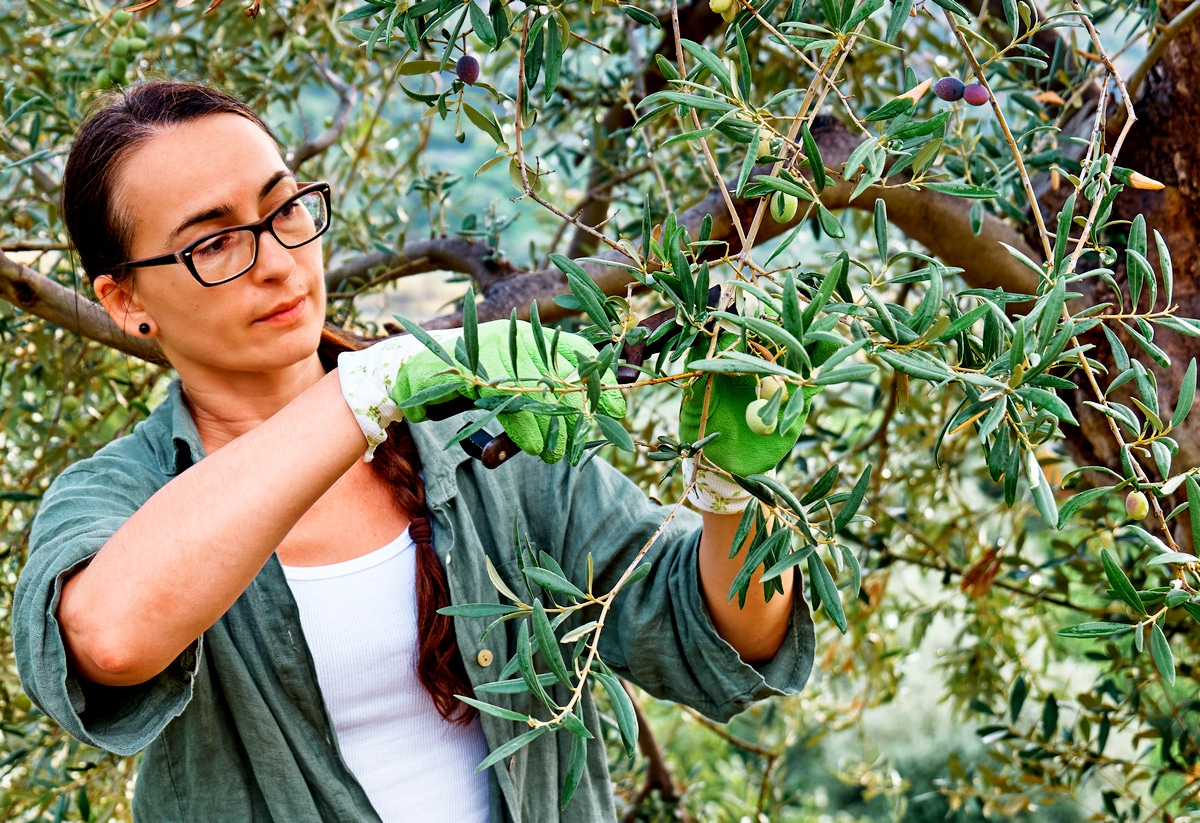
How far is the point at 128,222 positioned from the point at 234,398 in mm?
263

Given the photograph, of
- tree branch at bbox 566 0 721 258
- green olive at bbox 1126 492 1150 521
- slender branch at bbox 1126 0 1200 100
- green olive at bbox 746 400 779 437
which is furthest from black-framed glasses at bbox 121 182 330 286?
slender branch at bbox 1126 0 1200 100

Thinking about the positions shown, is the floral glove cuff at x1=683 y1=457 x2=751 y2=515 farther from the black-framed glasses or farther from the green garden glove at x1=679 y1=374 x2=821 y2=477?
the black-framed glasses

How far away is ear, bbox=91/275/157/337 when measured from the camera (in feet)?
4.68

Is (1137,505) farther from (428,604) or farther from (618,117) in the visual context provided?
(618,117)

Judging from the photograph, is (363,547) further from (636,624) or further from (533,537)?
(636,624)

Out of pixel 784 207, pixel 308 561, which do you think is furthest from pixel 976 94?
pixel 308 561

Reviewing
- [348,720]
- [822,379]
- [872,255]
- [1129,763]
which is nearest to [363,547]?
[348,720]

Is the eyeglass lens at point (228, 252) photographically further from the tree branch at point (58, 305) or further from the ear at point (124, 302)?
the tree branch at point (58, 305)

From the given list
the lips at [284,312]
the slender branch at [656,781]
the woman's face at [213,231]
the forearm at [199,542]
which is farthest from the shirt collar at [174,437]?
the slender branch at [656,781]

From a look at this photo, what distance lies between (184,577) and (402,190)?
7.22 feet

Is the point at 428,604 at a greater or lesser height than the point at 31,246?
lesser

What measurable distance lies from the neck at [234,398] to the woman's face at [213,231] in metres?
0.07

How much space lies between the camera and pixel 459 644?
142cm

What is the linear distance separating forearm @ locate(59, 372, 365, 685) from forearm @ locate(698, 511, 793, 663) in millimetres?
430
